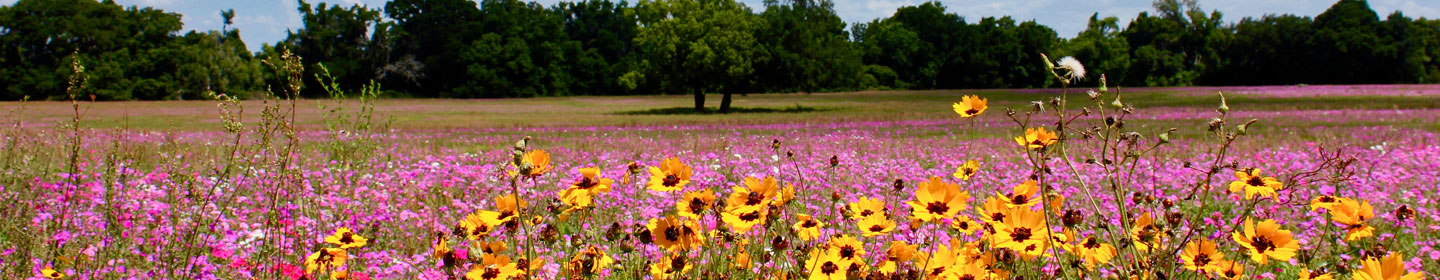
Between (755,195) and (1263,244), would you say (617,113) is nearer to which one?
(755,195)

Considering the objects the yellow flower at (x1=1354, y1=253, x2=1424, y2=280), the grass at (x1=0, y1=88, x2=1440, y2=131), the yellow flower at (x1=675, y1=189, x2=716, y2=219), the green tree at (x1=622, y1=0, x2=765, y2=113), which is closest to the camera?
the yellow flower at (x1=1354, y1=253, x2=1424, y2=280)

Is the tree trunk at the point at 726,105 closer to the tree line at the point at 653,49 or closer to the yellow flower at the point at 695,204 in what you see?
the tree line at the point at 653,49

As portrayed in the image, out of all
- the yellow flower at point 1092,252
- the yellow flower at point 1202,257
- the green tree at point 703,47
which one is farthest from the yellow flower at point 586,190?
the green tree at point 703,47

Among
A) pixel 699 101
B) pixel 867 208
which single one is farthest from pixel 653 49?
pixel 867 208

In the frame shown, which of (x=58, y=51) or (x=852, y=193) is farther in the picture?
(x=58, y=51)

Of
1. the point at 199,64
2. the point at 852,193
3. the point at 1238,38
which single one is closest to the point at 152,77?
the point at 199,64

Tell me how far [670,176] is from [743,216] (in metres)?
0.21

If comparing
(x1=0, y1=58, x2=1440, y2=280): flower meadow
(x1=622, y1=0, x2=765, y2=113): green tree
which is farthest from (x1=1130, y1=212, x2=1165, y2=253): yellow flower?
(x1=622, y1=0, x2=765, y2=113): green tree

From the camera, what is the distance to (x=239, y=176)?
694 cm

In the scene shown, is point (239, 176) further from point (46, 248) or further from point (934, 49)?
point (934, 49)

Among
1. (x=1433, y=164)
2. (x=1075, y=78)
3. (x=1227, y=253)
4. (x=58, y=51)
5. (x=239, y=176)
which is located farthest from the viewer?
(x=58, y=51)

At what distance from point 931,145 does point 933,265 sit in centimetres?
860

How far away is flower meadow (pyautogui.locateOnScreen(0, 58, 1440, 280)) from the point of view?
202cm

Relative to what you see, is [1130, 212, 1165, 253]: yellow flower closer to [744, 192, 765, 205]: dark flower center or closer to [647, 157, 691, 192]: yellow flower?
[744, 192, 765, 205]: dark flower center
